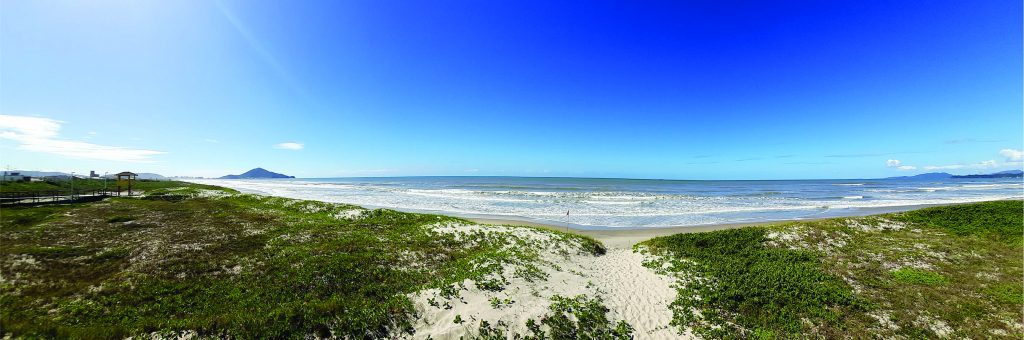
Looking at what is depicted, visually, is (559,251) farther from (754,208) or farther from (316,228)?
(754,208)

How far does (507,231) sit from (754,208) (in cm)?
4201

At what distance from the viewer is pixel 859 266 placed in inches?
617

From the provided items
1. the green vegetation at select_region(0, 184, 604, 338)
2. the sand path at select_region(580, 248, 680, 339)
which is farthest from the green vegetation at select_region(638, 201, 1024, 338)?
the green vegetation at select_region(0, 184, 604, 338)

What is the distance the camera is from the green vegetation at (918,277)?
13.4 m

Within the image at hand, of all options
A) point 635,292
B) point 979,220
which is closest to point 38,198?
point 635,292

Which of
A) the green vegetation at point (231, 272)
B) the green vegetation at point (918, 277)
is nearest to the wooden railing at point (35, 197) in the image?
the green vegetation at point (231, 272)

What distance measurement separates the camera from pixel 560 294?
1333 cm

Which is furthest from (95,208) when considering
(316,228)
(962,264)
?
(962,264)

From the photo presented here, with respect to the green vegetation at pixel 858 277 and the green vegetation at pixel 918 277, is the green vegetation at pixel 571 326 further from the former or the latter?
the green vegetation at pixel 918 277

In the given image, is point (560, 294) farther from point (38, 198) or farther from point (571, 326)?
point (38, 198)

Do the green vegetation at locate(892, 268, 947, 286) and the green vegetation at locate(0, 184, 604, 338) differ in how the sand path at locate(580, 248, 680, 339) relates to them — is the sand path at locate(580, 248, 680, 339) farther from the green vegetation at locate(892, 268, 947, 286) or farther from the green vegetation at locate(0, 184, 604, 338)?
the green vegetation at locate(892, 268, 947, 286)

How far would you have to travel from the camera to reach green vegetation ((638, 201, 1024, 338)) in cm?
1057

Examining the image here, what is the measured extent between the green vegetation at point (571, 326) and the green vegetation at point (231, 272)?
268cm

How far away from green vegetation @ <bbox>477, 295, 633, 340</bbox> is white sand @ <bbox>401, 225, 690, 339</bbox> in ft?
0.73
